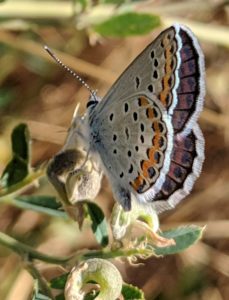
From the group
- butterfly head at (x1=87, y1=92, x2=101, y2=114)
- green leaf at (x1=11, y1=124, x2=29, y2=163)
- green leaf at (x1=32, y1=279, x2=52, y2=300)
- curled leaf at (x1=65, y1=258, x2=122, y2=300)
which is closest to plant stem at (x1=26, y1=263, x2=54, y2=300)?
green leaf at (x1=32, y1=279, x2=52, y2=300)

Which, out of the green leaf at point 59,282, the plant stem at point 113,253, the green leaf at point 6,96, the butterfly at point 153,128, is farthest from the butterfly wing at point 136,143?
the green leaf at point 6,96

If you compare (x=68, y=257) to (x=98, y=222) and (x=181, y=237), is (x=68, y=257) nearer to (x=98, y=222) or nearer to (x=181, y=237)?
(x=98, y=222)

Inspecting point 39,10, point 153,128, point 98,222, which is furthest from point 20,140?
point 39,10

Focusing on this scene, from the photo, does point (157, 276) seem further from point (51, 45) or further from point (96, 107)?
point (96, 107)

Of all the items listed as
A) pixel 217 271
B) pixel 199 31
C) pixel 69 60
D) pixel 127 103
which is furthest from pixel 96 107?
pixel 217 271

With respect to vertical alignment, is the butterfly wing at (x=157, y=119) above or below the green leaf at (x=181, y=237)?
above

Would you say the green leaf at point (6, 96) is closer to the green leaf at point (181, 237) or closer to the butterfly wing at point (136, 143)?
the butterfly wing at point (136, 143)
